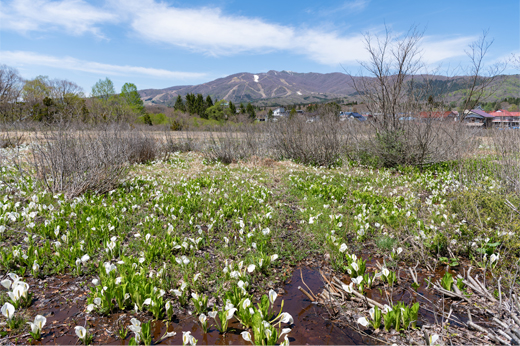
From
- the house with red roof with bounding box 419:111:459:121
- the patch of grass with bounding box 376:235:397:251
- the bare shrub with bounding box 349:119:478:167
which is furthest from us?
the bare shrub with bounding box 349:119:478:167

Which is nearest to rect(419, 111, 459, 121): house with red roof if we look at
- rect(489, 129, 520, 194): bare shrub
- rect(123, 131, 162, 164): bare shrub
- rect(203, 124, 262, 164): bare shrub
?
rect(489, 129, 520, 194): bare shrub

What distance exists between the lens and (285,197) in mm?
7332

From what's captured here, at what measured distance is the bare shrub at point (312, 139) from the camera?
38.9 feet

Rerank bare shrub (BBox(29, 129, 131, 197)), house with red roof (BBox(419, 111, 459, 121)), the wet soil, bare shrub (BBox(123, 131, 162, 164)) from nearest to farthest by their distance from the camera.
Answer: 1. the wet soil
2. bare shrub (BBox(29, 129, 131, 197))
3. house with red roof (BBox(419, 111, 459, 121))
4. bare shrub (BBox(123, 131, 162, 164))

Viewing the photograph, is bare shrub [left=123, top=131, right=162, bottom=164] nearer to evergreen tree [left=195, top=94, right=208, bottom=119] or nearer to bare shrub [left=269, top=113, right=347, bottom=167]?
bare shrub [left=269, top=113, right=347, bottom=167]

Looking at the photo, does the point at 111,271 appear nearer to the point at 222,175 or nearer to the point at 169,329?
the point at 169,329

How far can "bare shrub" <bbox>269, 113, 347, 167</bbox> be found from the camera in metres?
11.8

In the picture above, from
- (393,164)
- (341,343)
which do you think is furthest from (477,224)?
(393,164)

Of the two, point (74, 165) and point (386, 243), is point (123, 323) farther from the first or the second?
point (74, 165)

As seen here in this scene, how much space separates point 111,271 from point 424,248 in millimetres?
4429

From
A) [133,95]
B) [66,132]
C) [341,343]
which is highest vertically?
[133,95]

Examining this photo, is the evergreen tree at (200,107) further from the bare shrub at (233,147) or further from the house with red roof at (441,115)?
the house with red roof at (441,115)

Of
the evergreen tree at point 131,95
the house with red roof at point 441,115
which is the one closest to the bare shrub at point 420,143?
the house with red roof at point 441,115

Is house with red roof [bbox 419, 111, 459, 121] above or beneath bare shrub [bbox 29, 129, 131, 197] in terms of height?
above
